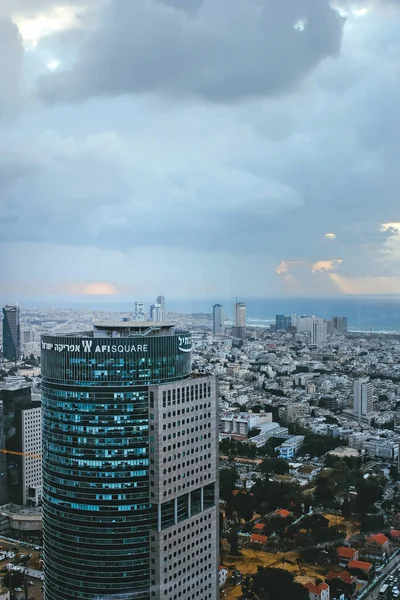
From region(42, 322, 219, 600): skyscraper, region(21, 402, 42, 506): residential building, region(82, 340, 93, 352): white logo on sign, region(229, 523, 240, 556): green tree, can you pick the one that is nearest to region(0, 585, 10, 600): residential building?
region(42, 322, 219, 600): skyscraper

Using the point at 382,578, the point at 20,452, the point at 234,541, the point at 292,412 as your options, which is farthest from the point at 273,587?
the point at 292,412

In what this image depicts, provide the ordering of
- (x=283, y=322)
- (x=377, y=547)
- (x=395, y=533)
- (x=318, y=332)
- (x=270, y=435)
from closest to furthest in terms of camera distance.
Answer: (x=377, y=547) < (x=395, y=533) < (x=270, y=435) < (x=283, y=322) < (x=318, y=332)

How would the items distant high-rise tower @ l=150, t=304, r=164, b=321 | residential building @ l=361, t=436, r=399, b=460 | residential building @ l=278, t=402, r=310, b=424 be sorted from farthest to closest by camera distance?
residential building @ l=278, t=402, r=310, b=424
residential building @ l=361, t=436, r=399, b=460
distant high-rise tower @ l=150, t=304, r=164, b=321

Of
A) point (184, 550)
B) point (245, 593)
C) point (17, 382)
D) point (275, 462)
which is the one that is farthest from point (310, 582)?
point (17, 382)

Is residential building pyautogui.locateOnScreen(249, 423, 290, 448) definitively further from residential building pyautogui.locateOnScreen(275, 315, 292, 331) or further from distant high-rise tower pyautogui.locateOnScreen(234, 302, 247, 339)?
distant high-rise tower pyautogui.locateOnScreen(234, 302, 247, 339)

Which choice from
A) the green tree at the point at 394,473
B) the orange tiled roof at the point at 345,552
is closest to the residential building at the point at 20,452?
the orange tiled roof at the point at 345,552

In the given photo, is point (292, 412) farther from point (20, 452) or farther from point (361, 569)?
point (361, 569)

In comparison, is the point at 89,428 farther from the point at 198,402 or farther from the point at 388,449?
the point at 388,449
